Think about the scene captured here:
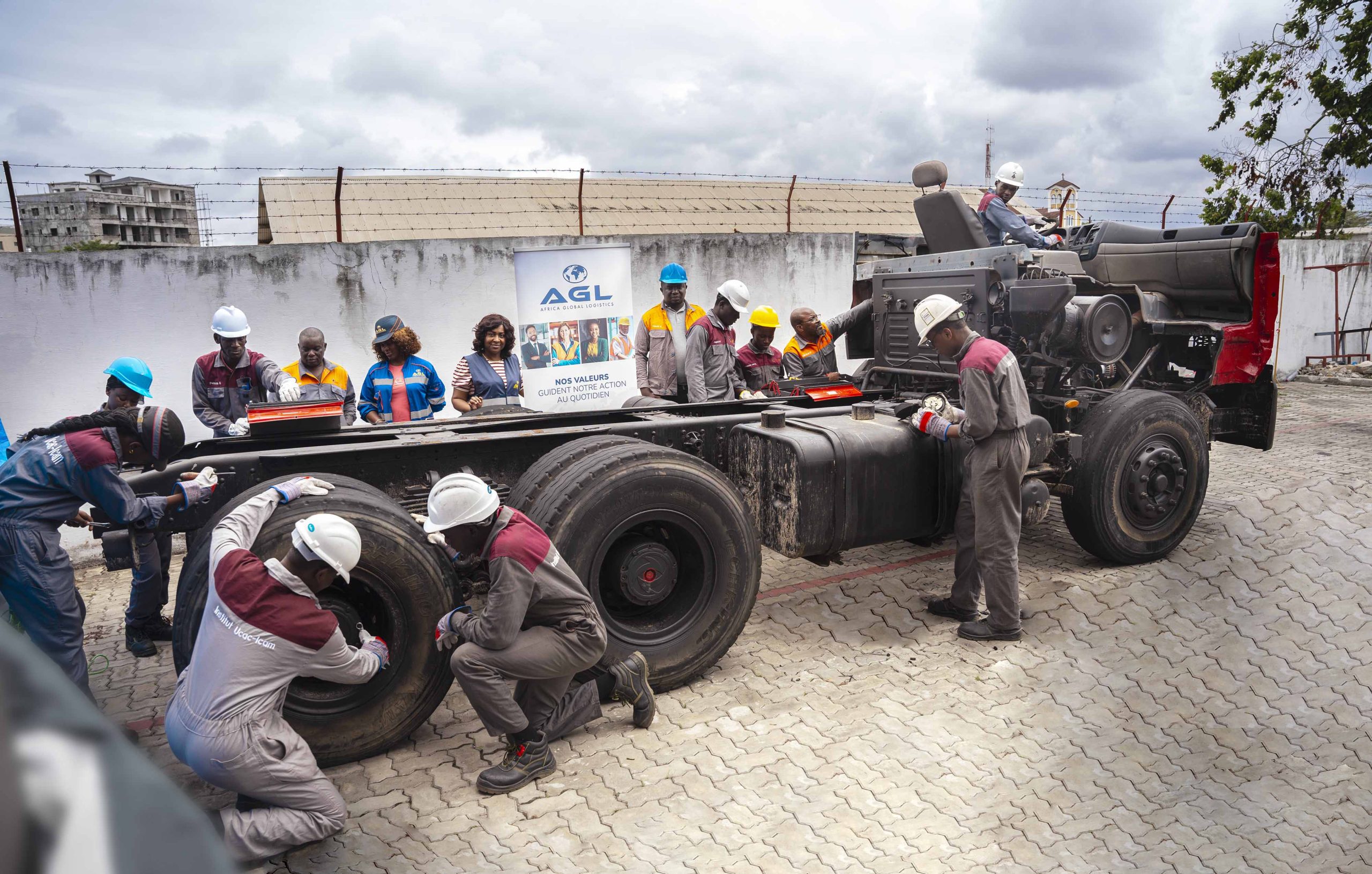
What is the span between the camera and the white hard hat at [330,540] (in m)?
3.22

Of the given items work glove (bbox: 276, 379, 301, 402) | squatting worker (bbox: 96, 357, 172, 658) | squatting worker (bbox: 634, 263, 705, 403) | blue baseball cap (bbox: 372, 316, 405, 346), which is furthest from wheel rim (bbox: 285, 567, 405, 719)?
squatting worker (bbox: 634, 263, 705, 403)

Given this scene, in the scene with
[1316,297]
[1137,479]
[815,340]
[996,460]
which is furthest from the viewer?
[1316,297]

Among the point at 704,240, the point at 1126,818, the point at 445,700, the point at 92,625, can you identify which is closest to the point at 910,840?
the point at 1126,818

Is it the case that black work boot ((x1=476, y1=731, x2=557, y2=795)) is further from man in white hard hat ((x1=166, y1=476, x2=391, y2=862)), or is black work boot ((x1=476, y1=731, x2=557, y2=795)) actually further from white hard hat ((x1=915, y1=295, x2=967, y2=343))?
white hard hat ((x1=915, y1=295, x2=967, y2=343))

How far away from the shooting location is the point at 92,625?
5715 millimetres

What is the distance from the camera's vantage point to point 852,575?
236 inches

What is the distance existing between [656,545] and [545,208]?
8.50 metres

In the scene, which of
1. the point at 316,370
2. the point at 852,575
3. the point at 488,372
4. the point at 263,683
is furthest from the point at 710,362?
the point at 263,683

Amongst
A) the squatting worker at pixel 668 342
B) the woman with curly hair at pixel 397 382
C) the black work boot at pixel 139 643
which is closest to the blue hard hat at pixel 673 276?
the squatting worker at pixel 668 342

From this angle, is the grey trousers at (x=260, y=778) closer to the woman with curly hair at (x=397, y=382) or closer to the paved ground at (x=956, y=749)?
the paved ground at (x=956, y=749)

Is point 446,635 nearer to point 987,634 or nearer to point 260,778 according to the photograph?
point 260,778

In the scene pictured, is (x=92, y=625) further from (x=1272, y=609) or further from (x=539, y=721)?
(x=1272, y=609)

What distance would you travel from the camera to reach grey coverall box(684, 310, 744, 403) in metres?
6.44

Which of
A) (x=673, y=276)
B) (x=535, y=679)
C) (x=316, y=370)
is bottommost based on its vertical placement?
(x=535, y=679)
